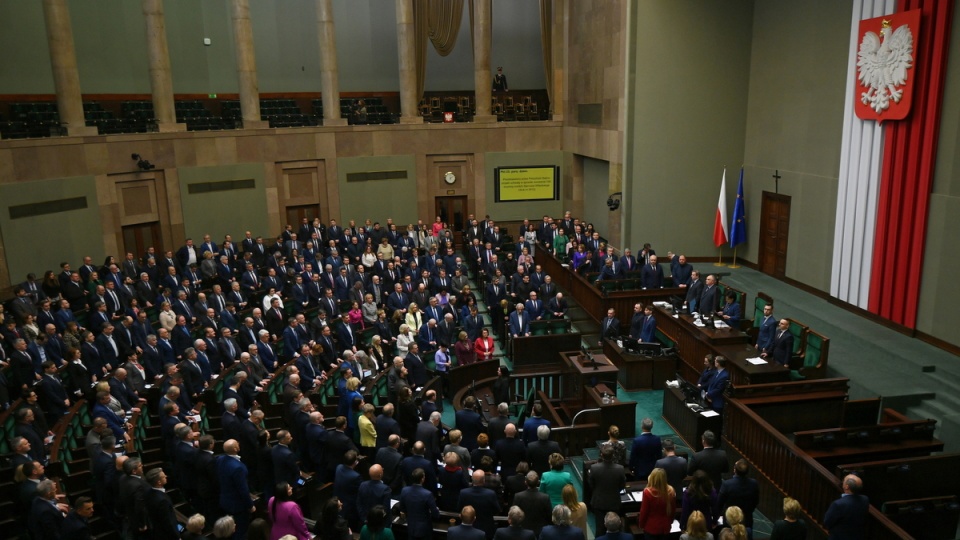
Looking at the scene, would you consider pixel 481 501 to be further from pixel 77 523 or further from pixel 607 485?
pixel 77 523

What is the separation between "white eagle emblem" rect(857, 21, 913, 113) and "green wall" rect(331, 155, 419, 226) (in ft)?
40.8

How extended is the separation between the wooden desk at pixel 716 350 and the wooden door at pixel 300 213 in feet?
37.7

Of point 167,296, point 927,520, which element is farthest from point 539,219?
point 927,520

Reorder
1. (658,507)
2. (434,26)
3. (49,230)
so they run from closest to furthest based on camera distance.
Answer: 1. (658,507)
2. (49,230)
3. (434,26)

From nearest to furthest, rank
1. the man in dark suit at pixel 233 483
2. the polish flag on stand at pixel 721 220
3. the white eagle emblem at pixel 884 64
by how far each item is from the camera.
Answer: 1. the man in dark suit at pixel 233 483
2. the white eagle emblem at pixel 884 64
3. the polish flag on stand at pixel 721 220

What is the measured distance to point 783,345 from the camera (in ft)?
33.1

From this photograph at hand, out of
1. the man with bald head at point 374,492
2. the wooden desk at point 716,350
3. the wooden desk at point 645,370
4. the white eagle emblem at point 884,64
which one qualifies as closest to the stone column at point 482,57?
the wooden desk at point 716,350

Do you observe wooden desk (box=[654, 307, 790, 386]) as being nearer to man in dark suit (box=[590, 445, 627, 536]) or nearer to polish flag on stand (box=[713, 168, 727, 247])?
man in dark suit (box=[590, 445, 627, 536])

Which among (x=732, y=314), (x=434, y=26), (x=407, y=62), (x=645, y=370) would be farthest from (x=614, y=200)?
(x=434, y=26)

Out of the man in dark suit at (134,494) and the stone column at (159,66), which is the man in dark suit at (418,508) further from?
the stone column at (159,66)

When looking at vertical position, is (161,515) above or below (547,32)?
below

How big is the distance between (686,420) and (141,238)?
1410 cm

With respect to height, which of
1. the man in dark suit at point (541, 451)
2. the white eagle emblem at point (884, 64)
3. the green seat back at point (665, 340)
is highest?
the white eagle emblem at point (884, 64)

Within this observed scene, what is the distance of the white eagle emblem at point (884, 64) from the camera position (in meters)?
11.2
